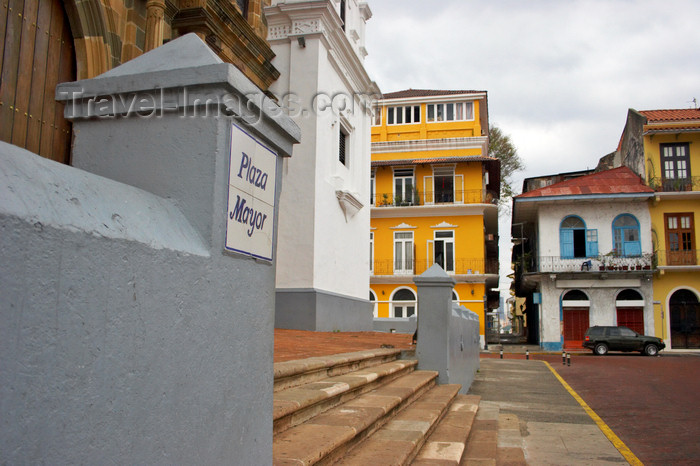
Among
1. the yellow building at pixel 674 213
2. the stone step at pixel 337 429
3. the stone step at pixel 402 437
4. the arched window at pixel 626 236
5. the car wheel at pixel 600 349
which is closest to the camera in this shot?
the stone step at pixel 337 429

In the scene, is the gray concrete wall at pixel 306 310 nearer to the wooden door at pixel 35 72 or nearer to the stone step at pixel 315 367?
the stone step at pixel 315 367

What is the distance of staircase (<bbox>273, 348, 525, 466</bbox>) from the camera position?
3.42 metres

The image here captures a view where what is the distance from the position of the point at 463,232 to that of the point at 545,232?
4336 mm

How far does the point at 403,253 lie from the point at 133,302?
30555 mm

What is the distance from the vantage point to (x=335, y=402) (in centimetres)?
452

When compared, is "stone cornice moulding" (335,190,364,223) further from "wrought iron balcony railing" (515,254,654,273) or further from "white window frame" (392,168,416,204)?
"wrought iron balcony railing" (515,254,654,273)

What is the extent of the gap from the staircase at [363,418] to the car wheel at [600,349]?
20792mm

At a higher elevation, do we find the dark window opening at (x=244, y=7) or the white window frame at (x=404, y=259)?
the dark window opening at (x=244, y=7)

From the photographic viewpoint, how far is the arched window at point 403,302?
31.5 metres

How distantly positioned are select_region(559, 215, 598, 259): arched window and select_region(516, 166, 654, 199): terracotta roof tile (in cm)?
150

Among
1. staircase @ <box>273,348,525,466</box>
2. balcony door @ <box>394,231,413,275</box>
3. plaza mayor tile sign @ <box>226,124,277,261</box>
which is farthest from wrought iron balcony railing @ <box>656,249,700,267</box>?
plaza mayor tile sign @ <box>226,124,277,261</box>

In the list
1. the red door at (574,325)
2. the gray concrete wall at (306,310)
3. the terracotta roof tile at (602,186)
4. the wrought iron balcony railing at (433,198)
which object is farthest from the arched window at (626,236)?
the gray concrete wall at (306,310)

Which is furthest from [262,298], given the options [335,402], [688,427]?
[688,427]

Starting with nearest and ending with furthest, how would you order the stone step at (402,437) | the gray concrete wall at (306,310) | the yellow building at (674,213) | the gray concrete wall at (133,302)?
the gray concrete wall at (133,302)
the stone step at (402,437)
the gray concrete wall at (306,310)
the yellow building at (674,213)
